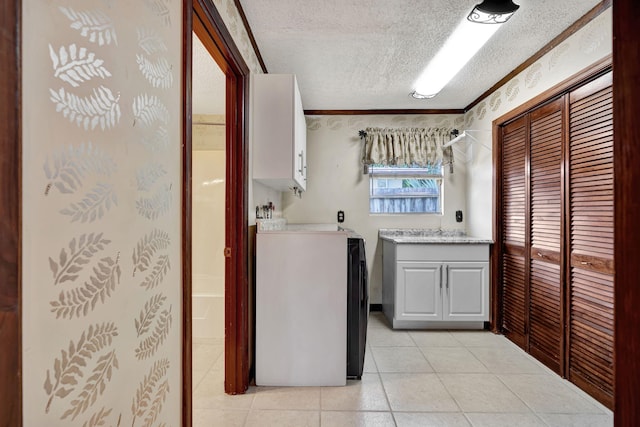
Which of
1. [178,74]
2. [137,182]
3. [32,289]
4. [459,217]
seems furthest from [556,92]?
[32,289]

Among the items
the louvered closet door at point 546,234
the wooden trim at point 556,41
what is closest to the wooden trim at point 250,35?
the wooden trim at point 556,41

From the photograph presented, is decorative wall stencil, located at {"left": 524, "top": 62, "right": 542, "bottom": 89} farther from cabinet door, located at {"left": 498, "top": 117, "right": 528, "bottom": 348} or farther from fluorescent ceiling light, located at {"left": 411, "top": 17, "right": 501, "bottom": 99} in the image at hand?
fluorescent ceiling light, located at {"left": 411, "top": 17, "right": 501, "bottom": 99}

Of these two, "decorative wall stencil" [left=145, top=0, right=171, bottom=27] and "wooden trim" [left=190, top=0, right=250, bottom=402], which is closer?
"decorative wall stencil" [left=145, top=0, right=171, bottom=27]

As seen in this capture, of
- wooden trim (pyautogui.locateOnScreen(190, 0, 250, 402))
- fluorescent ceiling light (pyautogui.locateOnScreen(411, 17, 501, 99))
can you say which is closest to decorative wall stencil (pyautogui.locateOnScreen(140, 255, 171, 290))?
wooden trim (pyautogui.locateOnScreen(190, 0, 250, 402))

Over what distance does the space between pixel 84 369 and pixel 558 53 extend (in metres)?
3.03

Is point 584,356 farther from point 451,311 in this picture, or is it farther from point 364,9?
point 364,9

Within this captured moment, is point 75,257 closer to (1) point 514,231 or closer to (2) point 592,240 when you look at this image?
(2) point 592,240

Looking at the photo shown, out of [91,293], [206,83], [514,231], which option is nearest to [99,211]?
[91,293]

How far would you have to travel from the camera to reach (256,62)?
2.39m

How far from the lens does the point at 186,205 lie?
3.72ft

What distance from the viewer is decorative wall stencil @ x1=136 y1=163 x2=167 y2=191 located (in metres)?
0.85

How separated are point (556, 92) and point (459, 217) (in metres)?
1.72

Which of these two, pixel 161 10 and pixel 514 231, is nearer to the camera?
pixel 161 10

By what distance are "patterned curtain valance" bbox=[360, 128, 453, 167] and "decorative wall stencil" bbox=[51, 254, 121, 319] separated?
3.20 metres
